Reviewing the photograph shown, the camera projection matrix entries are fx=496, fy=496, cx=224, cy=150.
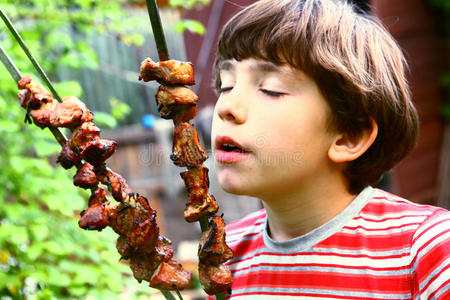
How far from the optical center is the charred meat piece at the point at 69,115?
85cm

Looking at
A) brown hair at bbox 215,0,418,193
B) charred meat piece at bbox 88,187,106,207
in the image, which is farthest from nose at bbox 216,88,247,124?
charred meat piece at bbox 88,187,106,207

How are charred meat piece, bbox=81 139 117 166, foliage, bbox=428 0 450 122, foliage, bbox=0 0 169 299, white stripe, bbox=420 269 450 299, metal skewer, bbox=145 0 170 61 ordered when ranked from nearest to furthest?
metal skewer, bbox=145 0 170 61
charred meat piece, bbox=81 139 117 166
white stripe, bbox=420 269 450 299
foliage, bbox=0 0 169 299
foliage, bbox=428 0 450 122

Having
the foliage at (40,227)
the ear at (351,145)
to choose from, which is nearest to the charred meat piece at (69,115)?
the ear at (351,145)

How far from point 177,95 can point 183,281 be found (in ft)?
1.09

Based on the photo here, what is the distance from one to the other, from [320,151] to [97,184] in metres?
0.55

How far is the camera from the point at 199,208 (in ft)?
2.98

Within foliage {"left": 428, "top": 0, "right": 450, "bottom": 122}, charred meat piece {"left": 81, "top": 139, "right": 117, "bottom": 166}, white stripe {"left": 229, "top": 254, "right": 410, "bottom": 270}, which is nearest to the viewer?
charred meat piece {"left": 81, "top": 139, "right": 117, "bottom": 166}

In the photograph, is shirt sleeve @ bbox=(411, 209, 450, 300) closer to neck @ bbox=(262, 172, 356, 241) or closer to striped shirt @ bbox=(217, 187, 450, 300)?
striped shirt @ bbox=(217, 187, 450, 300)

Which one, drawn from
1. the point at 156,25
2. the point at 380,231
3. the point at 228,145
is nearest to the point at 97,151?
the point at 156,25

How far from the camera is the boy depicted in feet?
3.57

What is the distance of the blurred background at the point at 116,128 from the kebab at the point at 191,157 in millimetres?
756

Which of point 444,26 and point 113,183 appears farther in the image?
point 444,26

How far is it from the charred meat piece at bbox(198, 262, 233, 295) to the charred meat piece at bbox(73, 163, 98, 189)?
258mm

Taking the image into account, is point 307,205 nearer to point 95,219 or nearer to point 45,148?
point 95,219
